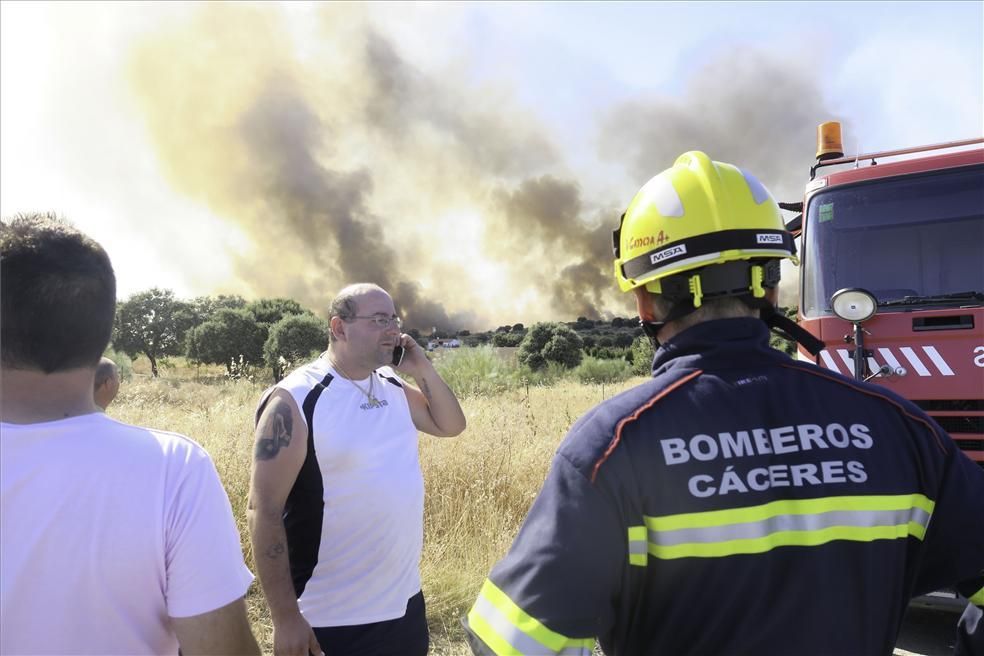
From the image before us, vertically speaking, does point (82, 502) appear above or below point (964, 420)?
above

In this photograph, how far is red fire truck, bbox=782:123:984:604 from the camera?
3.83 meters

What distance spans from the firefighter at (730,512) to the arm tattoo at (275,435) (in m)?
1.26

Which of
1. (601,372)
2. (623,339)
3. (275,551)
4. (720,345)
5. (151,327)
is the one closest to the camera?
(720,345)

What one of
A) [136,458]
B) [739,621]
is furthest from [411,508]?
[739,621]

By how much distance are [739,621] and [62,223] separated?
4.80ft

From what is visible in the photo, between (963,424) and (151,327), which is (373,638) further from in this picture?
(151,327)

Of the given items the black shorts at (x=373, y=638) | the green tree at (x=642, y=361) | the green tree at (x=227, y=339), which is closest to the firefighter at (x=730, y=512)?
the black shorts at (x=373, y=638)

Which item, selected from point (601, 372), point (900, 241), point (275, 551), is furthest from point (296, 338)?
point (275, 551)

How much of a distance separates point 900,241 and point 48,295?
15.2 ft

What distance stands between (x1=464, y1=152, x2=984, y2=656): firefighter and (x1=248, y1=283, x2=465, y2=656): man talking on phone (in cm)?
122

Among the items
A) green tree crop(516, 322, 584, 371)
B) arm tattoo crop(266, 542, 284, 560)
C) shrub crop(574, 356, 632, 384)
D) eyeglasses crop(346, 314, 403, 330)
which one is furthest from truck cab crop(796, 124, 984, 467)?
green tree crop(516, 322, 584, 371)

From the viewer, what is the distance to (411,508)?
8.10 ft

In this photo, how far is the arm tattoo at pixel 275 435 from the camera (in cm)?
222

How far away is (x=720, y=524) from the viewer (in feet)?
3.74
